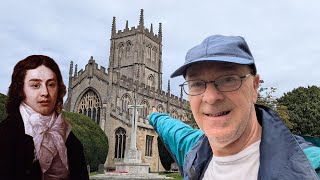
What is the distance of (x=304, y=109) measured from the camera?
117 feet

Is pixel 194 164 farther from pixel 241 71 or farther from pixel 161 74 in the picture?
pixel 161 74

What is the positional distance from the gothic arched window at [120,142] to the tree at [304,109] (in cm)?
1598

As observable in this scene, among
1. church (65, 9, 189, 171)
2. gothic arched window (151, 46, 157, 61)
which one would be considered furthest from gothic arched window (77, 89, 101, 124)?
gothic arched window (151, 46, 157, 61)

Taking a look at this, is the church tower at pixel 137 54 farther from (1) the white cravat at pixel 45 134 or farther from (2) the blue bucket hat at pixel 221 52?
(2) the blue bucket hat at pixel 221 52

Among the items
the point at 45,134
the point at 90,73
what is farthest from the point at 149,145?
the point at 45,134

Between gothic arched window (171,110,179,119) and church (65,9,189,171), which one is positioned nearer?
church (65,9,189,171)

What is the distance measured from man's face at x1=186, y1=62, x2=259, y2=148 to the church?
2433 cm

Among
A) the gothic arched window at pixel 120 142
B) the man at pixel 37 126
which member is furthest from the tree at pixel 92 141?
the man at pixel 37 126

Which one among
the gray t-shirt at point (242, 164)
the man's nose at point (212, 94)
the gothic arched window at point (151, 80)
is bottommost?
the gray t-shirt at point (242, 164)

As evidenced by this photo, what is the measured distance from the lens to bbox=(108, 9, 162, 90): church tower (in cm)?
5016

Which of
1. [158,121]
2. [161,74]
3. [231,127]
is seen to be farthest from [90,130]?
[161,74]

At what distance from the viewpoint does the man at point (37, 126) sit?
89.9 inches

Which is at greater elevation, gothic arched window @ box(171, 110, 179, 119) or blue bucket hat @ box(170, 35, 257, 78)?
gothic arched window @ box(171, 110, 179, 119)

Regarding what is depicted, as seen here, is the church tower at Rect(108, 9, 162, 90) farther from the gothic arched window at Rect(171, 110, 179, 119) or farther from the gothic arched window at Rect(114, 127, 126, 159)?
the gothic arched window at Rect(114, 127, 126, 159)
